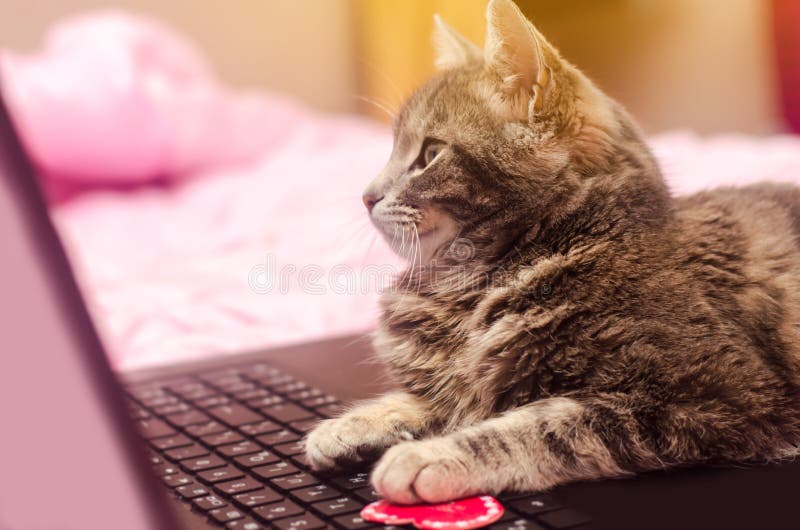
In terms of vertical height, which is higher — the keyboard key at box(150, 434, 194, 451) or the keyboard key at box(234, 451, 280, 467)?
the keyboard key at box(150, 434, 194, 451)

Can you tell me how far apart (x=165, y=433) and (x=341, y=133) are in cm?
181

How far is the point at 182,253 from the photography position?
1.98 m

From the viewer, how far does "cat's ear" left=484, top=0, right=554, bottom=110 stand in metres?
0.83

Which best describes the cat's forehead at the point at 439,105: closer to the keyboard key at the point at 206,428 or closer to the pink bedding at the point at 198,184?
the pink bedding at the point at 198,184

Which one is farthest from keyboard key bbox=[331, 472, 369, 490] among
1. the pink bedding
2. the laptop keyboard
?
the pink bedding

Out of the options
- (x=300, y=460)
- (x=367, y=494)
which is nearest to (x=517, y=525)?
(x=367, y=494)

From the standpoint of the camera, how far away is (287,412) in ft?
3.29

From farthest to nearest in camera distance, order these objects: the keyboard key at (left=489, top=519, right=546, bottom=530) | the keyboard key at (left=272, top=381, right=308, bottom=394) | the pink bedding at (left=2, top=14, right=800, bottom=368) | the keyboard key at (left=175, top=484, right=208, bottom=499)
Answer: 1. the pink bedding at (left=2, top=14, right=800, bottom=368)
2. the keyboard key at (left=272, top=381, right=308, bottom=394)
3. the keyboard key at (left=175, top=484, right=208, bottom=499)
4. the keyboard key at (left=489, top=519, right=546, bottom=530)

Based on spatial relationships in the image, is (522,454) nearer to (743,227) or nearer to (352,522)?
(352,522)

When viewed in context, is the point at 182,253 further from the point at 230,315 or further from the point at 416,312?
the point at 416,312

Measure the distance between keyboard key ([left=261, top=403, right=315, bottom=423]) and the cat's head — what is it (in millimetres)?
201

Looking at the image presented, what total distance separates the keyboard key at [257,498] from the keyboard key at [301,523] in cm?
5

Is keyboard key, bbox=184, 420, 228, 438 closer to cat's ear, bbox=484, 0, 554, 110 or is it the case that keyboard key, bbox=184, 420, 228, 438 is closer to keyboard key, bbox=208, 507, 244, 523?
keyboard key, bbox=208, 507, 244, 523

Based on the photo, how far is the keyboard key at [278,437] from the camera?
90cm
